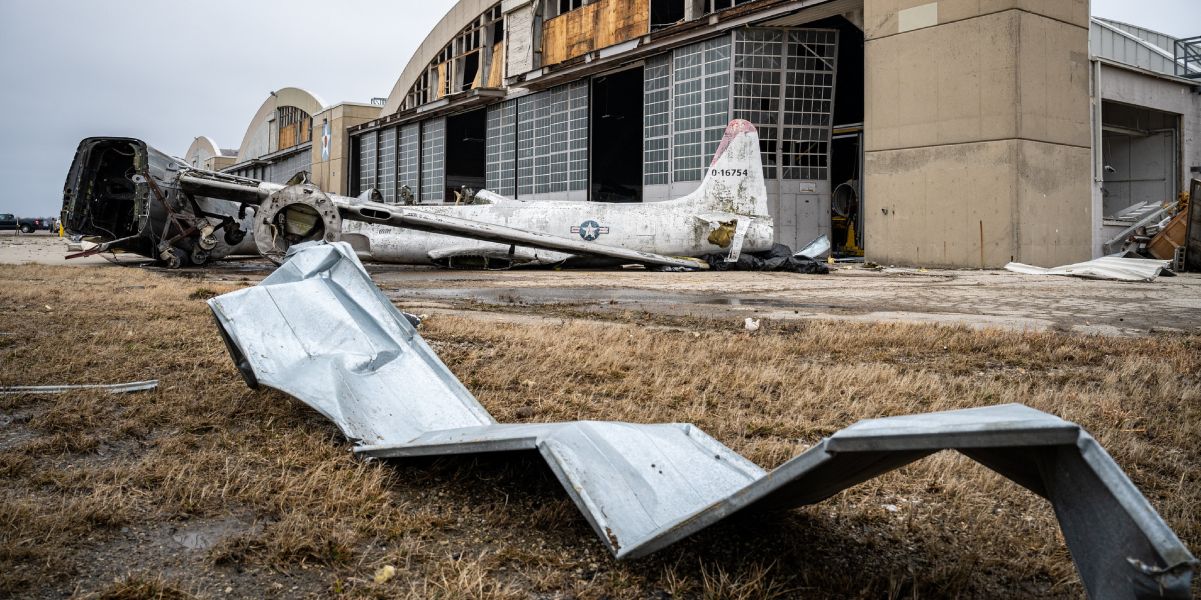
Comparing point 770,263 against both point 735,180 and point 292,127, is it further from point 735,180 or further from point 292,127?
point 292,127

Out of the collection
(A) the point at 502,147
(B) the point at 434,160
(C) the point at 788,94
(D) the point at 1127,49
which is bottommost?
(C) the point at 788,94

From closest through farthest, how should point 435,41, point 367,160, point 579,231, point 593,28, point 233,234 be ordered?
1. point 233,234
2. point 579,231
3. point 593,28
4. point 435,41
5. point 367,160

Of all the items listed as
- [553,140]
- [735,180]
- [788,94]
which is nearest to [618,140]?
[553,140]

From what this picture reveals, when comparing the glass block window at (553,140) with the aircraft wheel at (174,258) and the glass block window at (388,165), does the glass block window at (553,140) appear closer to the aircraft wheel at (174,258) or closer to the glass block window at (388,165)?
the glass block window at (388,165)

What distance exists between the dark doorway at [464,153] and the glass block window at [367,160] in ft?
12.7

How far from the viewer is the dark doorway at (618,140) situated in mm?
25750

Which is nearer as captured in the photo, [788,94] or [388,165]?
[788,94]

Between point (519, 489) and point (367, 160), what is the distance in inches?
1358

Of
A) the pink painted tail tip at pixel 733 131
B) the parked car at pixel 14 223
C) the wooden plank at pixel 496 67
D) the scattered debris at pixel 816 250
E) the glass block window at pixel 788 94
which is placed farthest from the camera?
the parked car at pixel 14 223

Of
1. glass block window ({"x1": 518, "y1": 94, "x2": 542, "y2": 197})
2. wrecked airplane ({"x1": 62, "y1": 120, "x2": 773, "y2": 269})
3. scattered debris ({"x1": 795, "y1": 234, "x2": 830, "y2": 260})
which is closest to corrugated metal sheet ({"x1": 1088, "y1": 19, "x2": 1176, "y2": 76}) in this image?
scattered debris ({"x1": 795, "y1": 234, "x2": 830, "y2": 260})

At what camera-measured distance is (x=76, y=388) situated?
3225 millimetres

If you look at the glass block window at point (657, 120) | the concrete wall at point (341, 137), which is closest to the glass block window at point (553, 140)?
the glass block window at point (657, 120)

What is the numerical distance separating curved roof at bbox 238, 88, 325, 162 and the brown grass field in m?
Answer: 40.9

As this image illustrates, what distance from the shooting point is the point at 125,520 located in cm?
186
